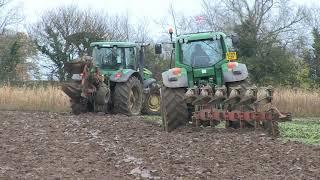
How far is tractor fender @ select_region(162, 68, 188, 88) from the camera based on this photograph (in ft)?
32.1

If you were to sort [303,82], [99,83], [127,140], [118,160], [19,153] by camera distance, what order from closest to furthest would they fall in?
[118,160] → [19,153] → [127,140] → [99,83] → [303,82]

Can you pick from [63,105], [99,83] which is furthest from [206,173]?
[63,105]

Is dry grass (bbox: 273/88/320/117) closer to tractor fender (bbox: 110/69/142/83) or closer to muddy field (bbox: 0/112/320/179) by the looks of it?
tractor fender (bbox: 110/69/142/83)

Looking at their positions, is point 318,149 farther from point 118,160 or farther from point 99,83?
point 99,83

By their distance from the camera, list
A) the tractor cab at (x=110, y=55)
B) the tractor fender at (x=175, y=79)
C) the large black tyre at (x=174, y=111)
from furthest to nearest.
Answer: the tractor cab at (x=110, y=55) → the tractor fender at (x=175, y=79) → the large black tyre at (x=174, y=111)

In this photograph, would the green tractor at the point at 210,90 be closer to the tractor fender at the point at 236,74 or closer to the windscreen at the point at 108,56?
the tractor fender at the point at 236,74

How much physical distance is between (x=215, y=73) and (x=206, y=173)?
5.06m

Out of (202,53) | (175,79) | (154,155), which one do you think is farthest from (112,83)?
(154,155)

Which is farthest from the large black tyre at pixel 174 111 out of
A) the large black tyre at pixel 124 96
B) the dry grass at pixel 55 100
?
the dry grass at pixel 55 100

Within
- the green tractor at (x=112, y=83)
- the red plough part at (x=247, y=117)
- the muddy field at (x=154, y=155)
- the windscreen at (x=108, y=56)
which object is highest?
the windscreen at (x=108, y=56)

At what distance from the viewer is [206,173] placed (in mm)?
5371

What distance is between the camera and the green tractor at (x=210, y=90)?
28.4 ft

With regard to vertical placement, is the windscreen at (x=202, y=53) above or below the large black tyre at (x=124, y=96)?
above

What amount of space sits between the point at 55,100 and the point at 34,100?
0.73 meters
